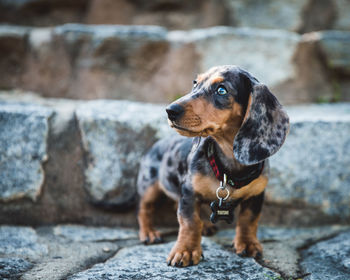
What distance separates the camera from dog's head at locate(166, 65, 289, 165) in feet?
6.65

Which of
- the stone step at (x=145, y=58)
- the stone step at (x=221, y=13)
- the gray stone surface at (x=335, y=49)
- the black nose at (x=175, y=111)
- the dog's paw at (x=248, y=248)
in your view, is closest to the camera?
the black nose at (x=175, y=111)

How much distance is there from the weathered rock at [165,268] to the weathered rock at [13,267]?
0.33 meters

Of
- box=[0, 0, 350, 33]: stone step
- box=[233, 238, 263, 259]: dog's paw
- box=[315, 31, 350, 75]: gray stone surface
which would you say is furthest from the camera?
box=[0, 0, 350, 33]: stone step

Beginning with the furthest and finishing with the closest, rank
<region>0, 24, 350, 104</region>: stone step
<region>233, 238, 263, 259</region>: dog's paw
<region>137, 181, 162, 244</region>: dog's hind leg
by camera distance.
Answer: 1. <region>0, 24, 350, 104</region>: stone step
2. <region>137, 181, 162, 244</region>: dog's hind leg
3. <region>233, 238, 263, 259</region>: dog's paw

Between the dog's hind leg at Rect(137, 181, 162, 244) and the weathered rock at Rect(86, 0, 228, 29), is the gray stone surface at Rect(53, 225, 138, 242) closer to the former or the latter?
the dog's hind leg at Rect(137, 181, 162, 244)

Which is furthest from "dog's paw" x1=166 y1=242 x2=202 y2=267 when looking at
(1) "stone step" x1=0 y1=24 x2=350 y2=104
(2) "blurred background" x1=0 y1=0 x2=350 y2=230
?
(1) "stone step" x1=0 y1=24 x2=350 y2=104

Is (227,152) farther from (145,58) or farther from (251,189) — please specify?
(145,58)

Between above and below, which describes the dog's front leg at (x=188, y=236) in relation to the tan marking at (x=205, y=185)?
below

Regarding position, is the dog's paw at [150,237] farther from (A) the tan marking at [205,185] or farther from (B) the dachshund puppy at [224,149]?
(A) the tan marking at [205,185]

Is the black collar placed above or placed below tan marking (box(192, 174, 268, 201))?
above

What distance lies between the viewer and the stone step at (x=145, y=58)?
4074mm

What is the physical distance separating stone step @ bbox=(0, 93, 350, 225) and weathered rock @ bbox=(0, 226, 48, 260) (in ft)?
0.63

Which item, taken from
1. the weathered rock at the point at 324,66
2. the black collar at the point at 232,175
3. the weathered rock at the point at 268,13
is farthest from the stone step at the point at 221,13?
the black collar at the point at 232,175

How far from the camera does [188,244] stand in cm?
224
